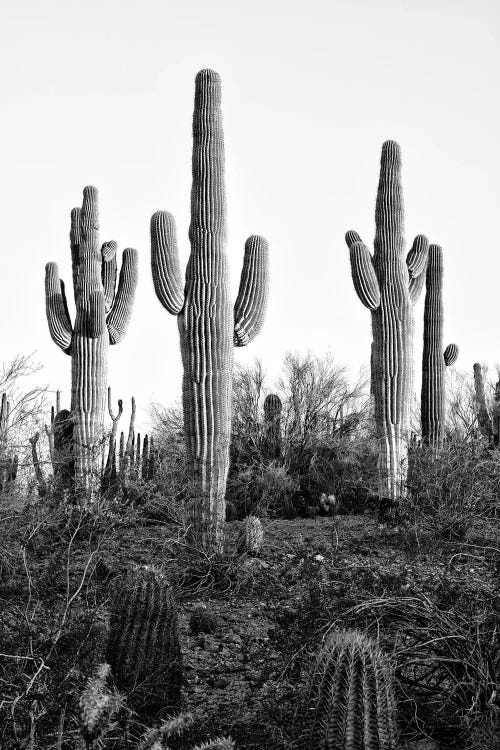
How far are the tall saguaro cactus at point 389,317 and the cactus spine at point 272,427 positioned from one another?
2387 millimetres

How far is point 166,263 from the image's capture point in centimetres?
1205

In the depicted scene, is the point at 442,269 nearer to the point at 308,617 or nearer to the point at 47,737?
the point at 308,617

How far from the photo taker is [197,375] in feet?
38.2

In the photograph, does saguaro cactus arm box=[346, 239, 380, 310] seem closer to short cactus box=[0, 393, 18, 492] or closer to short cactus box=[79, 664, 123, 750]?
short cactus box=[0, 393, 18, 492]

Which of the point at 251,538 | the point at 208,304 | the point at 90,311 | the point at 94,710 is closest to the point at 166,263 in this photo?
the point at 208,304

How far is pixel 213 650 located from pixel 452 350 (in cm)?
1135

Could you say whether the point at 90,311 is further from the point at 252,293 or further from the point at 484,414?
the point at 484,414

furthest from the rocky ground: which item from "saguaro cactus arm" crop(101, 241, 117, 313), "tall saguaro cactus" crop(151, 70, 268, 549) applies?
"saguaro cactus arm" crop(101, 241, 117, 313)

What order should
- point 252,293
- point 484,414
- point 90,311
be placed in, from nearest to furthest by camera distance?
point 252,293
point 90,311
point 484,414

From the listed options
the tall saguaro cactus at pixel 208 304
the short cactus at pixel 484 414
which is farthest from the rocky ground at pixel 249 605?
the short cactus at pixel 484 414

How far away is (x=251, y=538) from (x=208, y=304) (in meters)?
2.94

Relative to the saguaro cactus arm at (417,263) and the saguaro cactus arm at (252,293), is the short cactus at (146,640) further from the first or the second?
the saguaro cactus arm at (417,263)

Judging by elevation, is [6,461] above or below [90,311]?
below

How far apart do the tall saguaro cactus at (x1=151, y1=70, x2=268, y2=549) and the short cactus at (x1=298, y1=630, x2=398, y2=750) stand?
213 inches
